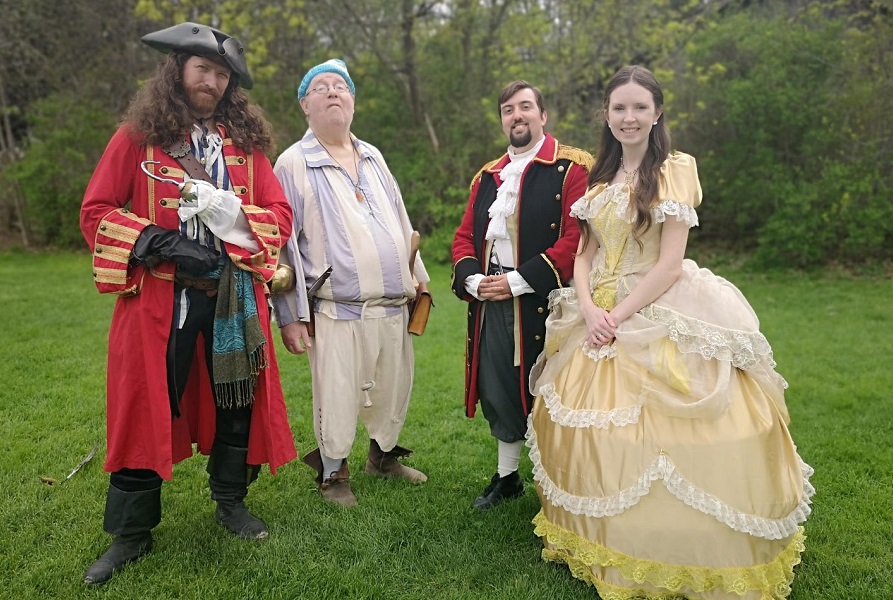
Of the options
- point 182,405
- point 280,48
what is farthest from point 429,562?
point 280,48

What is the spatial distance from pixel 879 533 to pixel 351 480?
2357 millimetres

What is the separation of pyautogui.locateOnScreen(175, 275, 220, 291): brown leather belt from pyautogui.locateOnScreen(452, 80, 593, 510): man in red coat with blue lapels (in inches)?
41.3

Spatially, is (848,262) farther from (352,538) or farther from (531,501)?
(352,538)

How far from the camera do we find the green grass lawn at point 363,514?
248 centimetres

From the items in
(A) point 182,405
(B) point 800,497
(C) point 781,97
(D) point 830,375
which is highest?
(C) point 781,97

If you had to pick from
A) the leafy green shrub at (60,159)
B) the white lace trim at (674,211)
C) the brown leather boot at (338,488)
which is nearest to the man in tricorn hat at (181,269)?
the brown leather boot at (338,488)

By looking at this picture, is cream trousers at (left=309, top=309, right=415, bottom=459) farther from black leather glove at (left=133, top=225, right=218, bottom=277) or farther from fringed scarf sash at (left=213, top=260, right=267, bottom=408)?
black leather glove at (left=133, top=225, right=218, bottom=277)

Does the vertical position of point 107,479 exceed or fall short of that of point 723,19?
it falls short

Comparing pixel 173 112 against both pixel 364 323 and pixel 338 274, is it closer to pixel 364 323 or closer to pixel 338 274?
pixel 338 274

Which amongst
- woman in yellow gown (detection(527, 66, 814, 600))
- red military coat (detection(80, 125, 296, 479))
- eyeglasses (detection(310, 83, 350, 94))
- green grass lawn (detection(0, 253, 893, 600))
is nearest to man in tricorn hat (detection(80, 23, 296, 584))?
red military coat (detection(80, 125, 296, 479))

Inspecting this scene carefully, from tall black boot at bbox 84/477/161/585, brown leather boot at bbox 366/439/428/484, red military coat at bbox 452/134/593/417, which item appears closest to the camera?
tall black boot at bbox 84/477/161/585

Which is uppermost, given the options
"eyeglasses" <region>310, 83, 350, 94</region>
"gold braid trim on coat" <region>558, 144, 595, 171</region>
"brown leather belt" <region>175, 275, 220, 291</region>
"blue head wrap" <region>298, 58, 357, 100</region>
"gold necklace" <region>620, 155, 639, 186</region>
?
"blue head wrap" <region>298, 58, 357, 100</region>

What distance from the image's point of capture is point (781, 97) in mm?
10156

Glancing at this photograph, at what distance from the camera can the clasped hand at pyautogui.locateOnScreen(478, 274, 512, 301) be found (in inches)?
114
